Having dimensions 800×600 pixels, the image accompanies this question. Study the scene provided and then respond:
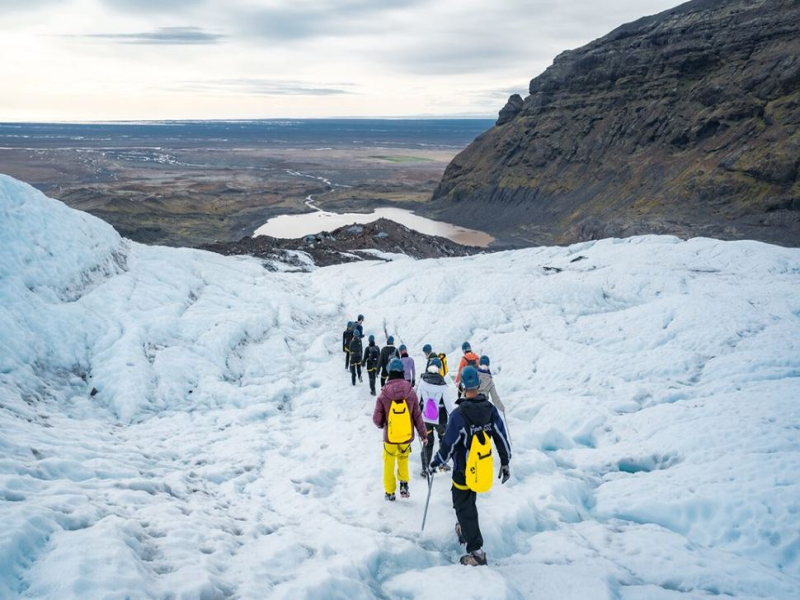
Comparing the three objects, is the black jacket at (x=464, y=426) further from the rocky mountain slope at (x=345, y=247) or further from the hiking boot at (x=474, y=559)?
the rocky mountain slope at (x=345, y=247)

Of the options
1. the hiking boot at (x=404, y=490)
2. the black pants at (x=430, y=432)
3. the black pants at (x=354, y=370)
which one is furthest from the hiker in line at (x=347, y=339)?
→ the hiking boot at (x=404, y=490)

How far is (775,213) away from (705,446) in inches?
2051

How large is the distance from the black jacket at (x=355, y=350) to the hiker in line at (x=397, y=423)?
591 centimetres

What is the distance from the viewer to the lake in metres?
70.8

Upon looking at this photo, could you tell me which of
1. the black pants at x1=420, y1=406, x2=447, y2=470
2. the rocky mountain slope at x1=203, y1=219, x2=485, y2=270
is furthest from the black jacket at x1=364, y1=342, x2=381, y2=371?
the rocky mountain slope at x1=203, y1=219, x2=485, y2=270

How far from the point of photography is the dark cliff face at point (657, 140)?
5297cm

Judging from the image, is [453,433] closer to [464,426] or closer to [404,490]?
[464,426]

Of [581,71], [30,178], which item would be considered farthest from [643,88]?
[30,178]

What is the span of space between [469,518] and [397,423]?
71.2 inches

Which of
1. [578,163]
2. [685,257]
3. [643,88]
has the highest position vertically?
[643,88]

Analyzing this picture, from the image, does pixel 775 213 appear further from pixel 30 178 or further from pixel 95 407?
pixel 30 178

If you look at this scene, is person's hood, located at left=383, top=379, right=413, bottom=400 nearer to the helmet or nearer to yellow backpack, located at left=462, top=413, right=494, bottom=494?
the helmet

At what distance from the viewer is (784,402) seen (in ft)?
30.9

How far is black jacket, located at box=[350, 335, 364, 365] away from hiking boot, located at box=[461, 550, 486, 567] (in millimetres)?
7962
